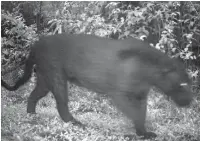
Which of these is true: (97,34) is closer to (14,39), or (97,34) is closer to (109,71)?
(109,71)

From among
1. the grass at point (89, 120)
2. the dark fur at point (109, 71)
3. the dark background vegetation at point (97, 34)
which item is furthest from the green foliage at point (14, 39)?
the grass at point (89, 120)

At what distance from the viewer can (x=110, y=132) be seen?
2.84m

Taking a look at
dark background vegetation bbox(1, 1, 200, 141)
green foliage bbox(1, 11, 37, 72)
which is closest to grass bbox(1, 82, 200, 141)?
dark background vegetation bbox(1, 1, 200, 141)

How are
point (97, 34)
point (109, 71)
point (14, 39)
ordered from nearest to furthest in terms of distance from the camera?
point (109, 71)
point (97, 34)
point (14, 39)

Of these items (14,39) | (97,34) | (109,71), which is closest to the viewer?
(109,71)

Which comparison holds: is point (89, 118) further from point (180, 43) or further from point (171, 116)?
point (180, 43)

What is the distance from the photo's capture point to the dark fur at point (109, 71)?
2.80m

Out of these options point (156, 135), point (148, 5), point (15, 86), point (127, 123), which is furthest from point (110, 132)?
point (148, 5)

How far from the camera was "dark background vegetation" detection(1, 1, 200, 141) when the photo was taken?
114 inches

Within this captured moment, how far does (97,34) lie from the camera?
2.97 metres

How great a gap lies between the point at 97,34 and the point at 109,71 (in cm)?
41

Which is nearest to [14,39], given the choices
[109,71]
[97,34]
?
[97,34]

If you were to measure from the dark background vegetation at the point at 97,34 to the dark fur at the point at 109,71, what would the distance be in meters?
0.09

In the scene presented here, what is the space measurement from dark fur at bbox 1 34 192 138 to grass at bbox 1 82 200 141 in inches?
3.1
